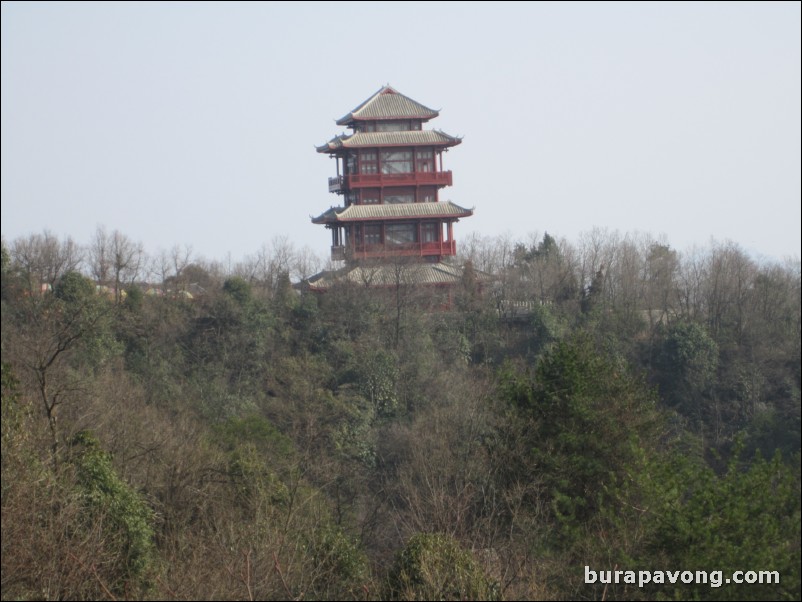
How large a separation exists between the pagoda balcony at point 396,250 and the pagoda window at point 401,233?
32 centimetres

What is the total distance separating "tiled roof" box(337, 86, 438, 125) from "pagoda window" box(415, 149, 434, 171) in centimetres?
→ 111

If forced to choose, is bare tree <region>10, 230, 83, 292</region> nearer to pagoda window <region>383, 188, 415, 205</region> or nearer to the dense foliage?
the dense foliage

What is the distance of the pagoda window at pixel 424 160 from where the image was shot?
106 feet

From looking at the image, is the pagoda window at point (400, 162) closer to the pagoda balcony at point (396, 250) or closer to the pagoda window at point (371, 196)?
the pagoda window at point (371, 196)

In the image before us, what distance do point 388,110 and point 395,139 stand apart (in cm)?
116

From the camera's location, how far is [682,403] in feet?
79.8

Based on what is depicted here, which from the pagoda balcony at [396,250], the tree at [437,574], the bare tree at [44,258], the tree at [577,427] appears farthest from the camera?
the pagoda balcony at [396,250]

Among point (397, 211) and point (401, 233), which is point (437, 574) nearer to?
point (397, 211)

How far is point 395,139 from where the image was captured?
31953mm

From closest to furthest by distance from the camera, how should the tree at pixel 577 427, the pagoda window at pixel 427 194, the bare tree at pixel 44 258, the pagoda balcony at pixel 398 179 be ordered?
the tree at pixel 577 427 < the bare tree at pixel 44 258 < the pagoda balcony at pixel 398 179 < the pagoda window at pixel 427 194

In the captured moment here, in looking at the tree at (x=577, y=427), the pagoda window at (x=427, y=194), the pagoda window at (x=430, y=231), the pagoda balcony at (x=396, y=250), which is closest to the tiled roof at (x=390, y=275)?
the pagoda balcony at (x=396, y=250)

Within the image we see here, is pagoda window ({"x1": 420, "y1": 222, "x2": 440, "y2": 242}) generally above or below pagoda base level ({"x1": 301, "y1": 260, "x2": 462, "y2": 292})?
above

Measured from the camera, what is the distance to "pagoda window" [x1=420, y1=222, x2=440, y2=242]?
106ft

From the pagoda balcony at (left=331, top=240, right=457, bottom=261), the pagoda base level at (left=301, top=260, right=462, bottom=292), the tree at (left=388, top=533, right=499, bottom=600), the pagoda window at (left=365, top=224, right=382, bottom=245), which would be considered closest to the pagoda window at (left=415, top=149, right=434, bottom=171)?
the pagoda window at (left=365, top=224, right=382, bottom=245)
